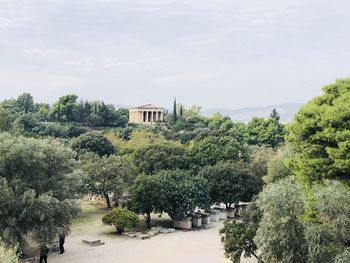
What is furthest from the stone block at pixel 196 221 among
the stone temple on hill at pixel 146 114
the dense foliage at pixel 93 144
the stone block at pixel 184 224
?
the stone temple on hill at pixel 146 114

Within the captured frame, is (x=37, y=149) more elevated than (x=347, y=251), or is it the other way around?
(x=37, y=149)

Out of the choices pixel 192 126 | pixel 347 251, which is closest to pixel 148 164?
pixel 347 251

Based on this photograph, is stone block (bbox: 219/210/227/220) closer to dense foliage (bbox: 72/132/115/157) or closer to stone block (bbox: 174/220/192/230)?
stone block (bbox: 174/220/192/230)

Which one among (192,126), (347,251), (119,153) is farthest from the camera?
(192,126)

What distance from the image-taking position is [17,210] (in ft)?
76.8

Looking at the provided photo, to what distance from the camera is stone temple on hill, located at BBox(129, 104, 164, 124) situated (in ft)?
346

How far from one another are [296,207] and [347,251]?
102 inches

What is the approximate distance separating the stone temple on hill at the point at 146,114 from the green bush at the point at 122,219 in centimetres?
7286

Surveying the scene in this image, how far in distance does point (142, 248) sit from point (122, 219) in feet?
11.6

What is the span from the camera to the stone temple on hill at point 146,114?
10556 cm

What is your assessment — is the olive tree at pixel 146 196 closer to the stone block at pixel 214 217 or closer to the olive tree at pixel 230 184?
the olive tree at pixel 230 184

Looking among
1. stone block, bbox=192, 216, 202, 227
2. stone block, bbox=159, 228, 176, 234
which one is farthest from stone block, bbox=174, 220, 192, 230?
stone block, bbox=159, 228, 176, 234

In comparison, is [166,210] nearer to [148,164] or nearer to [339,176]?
[148,164]

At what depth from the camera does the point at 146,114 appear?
10644 cm
